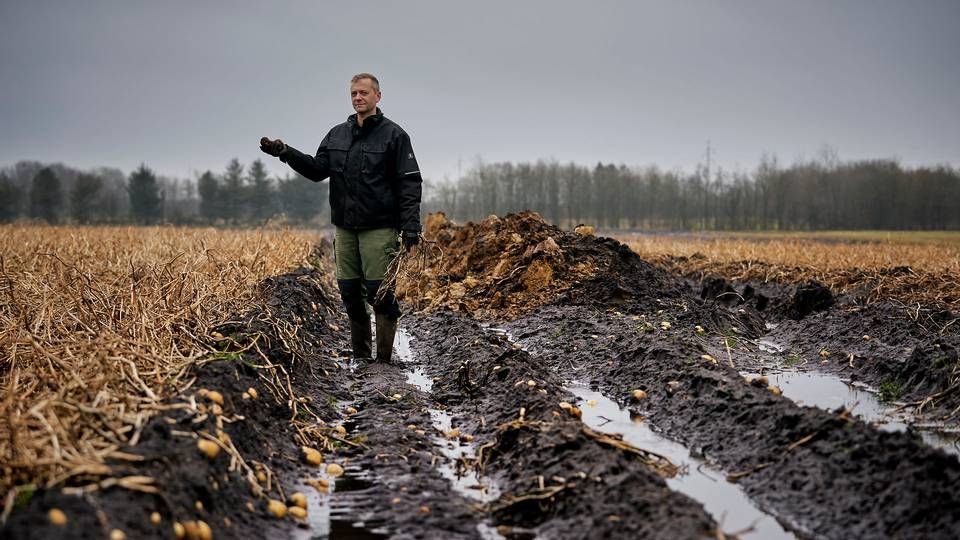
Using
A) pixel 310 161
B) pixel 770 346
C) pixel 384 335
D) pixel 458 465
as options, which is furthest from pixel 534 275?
pixel 458 465

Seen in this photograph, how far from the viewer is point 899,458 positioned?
413cm

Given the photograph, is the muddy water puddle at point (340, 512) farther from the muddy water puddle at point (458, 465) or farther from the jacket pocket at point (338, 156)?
the jacket pocket at point (338, 156)

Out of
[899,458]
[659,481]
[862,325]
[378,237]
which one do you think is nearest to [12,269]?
[378,237]

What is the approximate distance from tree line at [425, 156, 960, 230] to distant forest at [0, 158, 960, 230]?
5.4 inches

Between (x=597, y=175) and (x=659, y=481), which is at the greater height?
(x=597, y=175)

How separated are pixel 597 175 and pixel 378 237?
92.9m

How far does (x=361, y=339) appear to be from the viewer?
823 cm

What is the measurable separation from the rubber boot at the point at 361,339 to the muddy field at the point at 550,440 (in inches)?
13.8

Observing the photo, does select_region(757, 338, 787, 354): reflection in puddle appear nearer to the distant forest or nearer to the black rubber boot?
the black rubber boot

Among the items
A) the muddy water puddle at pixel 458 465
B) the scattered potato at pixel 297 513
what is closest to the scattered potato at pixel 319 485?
the scattered potato at pixel 297 513

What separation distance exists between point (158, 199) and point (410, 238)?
250ft

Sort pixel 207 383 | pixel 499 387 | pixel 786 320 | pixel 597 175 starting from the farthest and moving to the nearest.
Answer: pixel 597 175 → pixel 786 320 → pixel 499 387 → pixel 207 383

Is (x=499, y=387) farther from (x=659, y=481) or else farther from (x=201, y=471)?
(x=201, y=471)

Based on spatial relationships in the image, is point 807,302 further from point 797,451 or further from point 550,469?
point 550,469
